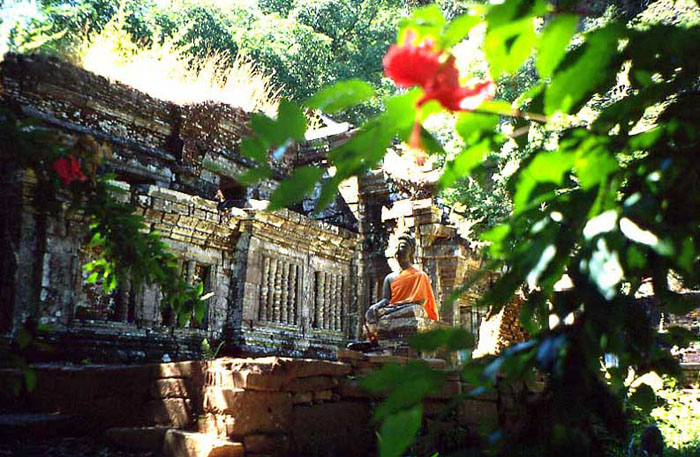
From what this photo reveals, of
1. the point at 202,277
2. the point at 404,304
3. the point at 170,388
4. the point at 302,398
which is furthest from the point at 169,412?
the point at 202,277

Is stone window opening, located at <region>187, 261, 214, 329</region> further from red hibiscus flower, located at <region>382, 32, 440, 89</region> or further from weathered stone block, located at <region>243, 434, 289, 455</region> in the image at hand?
red hibiscus flower, located at <region>382, 32, 440, 89</region>

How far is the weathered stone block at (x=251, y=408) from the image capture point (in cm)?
420

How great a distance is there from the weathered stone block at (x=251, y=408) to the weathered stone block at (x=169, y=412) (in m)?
0.27

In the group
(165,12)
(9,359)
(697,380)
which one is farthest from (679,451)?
(165,12)

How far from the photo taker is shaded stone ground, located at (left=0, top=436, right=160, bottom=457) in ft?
14.0

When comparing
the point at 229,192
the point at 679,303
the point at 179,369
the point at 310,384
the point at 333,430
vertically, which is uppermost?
the point at 229,192

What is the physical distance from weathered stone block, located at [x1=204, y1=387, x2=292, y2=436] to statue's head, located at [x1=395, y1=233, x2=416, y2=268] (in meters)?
4.10


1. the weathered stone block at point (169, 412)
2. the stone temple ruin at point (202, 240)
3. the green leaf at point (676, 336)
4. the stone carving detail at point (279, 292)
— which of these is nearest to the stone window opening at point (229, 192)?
the stone temple ruin at point (202, 240)

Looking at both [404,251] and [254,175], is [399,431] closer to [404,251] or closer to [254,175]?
[254,175]

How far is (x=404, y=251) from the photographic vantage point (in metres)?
8.38

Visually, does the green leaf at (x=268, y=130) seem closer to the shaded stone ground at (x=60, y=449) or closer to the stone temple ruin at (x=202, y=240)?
the shaded stone ground at (x=60, y=449)

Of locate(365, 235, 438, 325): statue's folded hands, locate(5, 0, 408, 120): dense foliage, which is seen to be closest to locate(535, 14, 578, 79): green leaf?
locate(365, 235, 438, 325): statue's folded hands

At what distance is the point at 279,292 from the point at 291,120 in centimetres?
841

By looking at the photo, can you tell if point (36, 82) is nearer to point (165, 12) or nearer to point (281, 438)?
point (281, 438)
